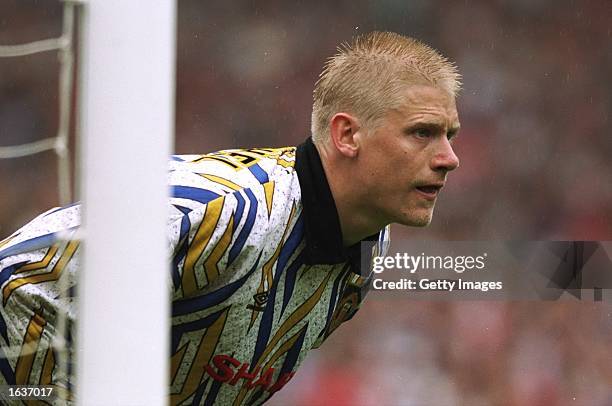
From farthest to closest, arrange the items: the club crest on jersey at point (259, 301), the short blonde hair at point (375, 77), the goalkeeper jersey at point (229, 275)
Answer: the short blonde hair at point (375, 77), the club crest on jersey at point (259, 301), the goalkeeper jersey at point (229, 275)

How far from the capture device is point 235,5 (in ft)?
15.8

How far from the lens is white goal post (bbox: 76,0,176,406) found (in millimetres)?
1101

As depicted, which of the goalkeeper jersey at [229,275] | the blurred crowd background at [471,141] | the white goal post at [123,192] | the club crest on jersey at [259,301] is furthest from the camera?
the blurred crowd background at [471,141]

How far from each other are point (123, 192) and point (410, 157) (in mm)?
970

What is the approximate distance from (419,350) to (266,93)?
120 centimetres

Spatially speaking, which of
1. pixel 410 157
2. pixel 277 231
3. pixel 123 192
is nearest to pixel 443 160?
pixel 410 157

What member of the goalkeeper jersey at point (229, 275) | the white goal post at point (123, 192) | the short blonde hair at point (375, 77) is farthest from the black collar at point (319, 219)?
the white goal post at point (123, 192)

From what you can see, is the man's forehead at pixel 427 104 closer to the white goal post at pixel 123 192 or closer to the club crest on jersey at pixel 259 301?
the club crest on jersey at pixel 259 301

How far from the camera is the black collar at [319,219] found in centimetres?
193

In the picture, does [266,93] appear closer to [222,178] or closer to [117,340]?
[222,178]

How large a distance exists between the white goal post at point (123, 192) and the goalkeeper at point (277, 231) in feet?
2.03

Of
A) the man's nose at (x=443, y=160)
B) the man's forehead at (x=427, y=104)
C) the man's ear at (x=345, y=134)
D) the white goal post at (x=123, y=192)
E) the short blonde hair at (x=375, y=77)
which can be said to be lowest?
the white goal post at (x=123, y=192)

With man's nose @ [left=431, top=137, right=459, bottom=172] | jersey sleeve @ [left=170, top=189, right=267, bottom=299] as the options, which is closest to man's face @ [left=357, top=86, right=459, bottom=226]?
man's nose @ [left=431, top=137, right=459, bottom=172]

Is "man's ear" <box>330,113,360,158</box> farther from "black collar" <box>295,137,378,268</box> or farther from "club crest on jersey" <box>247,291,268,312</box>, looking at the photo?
"club crest on jersey" <box>247,291,268,312</box>
